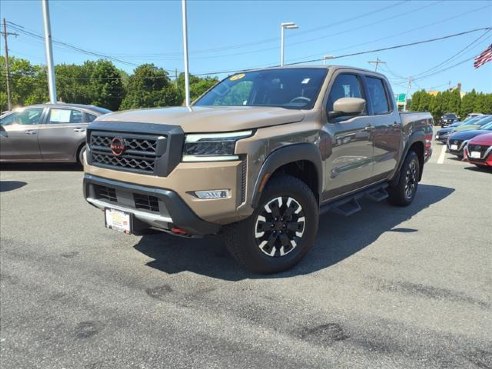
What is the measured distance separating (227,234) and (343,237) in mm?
1936

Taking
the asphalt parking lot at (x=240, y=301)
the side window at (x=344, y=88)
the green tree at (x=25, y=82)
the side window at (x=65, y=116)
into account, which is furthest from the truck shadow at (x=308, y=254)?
the green tree at (x=25, y=82)

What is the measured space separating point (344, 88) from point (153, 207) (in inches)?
101

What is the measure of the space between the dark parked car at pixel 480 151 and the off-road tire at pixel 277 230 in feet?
27.1

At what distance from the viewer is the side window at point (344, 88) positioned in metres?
4.30

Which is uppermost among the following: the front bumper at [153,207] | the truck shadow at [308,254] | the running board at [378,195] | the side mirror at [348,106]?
the side mirror at [348,106]

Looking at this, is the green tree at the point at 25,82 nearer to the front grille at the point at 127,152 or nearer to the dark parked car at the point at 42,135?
the dark parked car at the point at 42,135

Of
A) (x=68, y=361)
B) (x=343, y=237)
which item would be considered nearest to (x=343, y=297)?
(x=343, y=237)

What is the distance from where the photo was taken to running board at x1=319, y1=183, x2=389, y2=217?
14.8ft

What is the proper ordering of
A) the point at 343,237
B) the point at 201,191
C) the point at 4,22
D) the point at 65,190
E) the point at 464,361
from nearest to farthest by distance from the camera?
1. the point at 464,361
2. the point at 201,191
3. the point at 343,237
4. the point at 65,190
5. the point at 4,22

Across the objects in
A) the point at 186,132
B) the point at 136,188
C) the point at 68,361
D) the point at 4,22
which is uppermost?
the point at 4,22

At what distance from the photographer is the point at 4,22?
57.2 m

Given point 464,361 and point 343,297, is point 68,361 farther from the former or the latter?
point 464,361

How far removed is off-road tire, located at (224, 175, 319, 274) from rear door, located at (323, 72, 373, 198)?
53 cm

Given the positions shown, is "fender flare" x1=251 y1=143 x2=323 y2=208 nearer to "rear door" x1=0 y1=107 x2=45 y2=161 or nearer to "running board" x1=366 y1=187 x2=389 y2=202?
"running board" x1=366 y1=187 x2=389 y2=202
